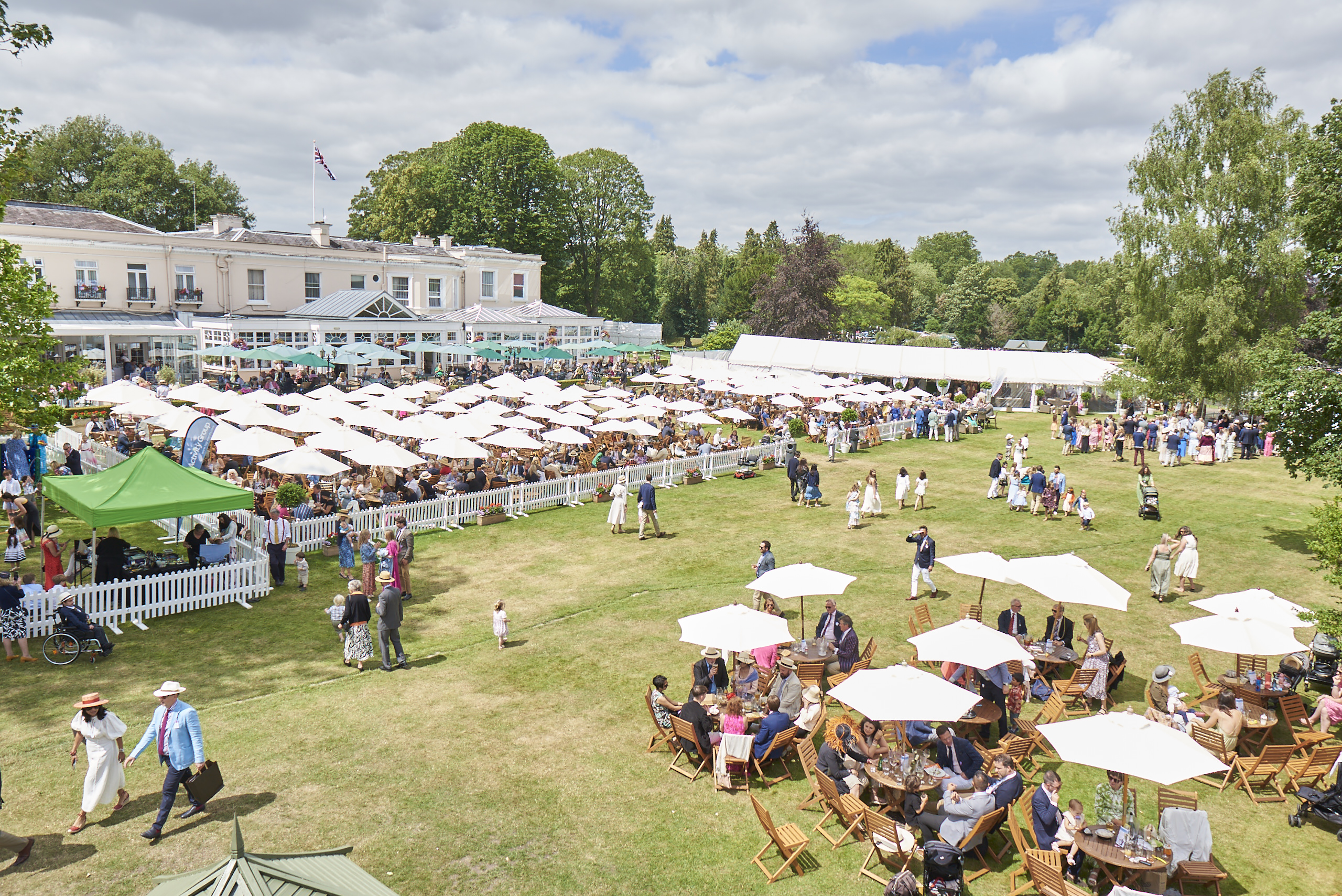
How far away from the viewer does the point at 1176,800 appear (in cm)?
736

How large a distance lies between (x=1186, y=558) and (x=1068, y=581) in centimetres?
522

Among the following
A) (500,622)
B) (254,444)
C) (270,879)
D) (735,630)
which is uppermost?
(270,879)

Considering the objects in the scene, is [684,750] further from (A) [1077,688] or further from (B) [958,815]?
(A) [1077,688]

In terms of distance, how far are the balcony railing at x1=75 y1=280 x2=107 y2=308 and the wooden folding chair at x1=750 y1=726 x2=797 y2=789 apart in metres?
42.7

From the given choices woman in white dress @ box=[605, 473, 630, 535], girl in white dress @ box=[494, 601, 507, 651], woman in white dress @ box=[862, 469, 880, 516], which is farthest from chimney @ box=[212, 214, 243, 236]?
girl in white dress @ box=[494, 601, 507, 651]

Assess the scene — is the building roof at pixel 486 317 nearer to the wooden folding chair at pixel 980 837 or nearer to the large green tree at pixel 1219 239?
the large green tree at pixel 1219 239

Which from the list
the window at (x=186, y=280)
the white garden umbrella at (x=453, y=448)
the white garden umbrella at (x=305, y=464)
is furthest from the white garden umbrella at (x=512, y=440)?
the window at (x=186, y=280)

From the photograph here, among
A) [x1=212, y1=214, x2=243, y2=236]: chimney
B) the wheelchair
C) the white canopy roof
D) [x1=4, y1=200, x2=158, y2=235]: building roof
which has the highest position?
[x1=212, y1=214, x2=243, y2=236]: chimney

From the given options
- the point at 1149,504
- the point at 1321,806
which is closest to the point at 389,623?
the point at 1321,806

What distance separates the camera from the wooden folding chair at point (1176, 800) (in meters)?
7.30

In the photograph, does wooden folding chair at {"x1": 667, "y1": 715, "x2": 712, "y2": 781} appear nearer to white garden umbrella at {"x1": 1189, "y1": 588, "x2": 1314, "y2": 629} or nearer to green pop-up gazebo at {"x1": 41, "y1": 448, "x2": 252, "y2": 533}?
white garden umbrella at {"x1": 1189, "y1": 588, "x2": 1314, "y2": 629}

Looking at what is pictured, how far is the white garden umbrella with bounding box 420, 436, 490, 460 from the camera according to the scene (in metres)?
19.4

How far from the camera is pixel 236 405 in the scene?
2347 centimetres

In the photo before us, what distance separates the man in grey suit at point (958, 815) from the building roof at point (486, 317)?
149 feet
